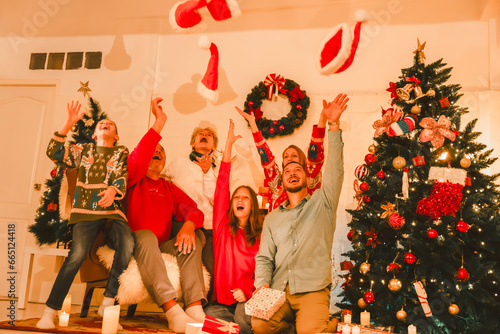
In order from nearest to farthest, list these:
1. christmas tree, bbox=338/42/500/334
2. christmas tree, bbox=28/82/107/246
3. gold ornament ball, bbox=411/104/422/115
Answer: christmas tree, bbox=338/42/500/334, gold ornament ball, bbox=411/104/422/115, christmas tree, bbox=28/82/107/246

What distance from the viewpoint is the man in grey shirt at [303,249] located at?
3.05 metres

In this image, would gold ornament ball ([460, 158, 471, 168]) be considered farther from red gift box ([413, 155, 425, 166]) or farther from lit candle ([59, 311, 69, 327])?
lit candle ([59, 311, 69, 327])

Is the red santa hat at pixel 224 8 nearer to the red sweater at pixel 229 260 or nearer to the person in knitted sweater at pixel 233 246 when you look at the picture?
the person in knitted sweater at pixel 233 246

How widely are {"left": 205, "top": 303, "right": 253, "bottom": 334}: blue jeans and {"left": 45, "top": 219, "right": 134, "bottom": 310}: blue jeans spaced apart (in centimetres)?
78

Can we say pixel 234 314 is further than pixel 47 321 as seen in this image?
Yes

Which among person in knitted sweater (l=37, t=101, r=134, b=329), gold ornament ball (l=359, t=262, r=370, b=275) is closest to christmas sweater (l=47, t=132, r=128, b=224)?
person in knitted sweater (l=37, t=101, r=134, b=329)

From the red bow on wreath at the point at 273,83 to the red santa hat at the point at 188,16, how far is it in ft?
4.26

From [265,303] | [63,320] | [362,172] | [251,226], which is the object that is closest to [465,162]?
[362,172]

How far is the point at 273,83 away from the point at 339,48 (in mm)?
1400

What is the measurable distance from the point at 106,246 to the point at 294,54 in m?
3.00

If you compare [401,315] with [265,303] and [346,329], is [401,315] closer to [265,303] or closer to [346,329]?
[346,329]

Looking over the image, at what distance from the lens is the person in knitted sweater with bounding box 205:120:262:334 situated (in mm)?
3500

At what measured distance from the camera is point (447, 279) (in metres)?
3.30

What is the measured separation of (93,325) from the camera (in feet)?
10.5
